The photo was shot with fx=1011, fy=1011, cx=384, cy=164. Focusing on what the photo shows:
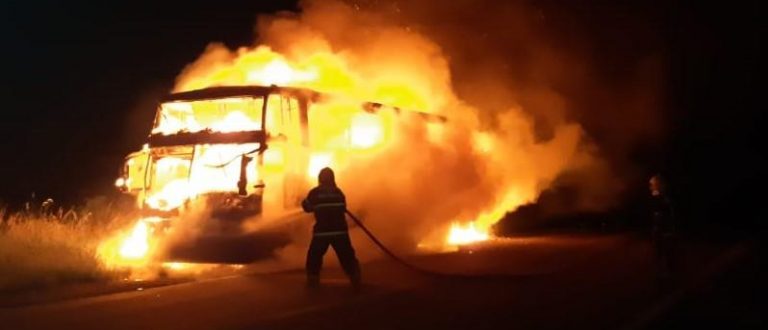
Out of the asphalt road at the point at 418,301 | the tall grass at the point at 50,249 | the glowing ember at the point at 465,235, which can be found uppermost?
the glowing ember at the point at 465,235

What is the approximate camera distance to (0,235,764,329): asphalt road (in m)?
10.9

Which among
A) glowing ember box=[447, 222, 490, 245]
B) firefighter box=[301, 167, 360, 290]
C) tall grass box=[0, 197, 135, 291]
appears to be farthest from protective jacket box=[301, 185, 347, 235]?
glowing ember box=[447, 222, 490, 245]

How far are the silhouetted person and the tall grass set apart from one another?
830 cm

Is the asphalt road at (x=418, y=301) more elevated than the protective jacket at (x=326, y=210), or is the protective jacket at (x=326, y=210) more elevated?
the protective jacket at (x=326, y=210)

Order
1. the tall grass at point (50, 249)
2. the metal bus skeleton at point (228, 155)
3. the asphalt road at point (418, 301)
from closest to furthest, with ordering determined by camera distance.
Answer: the asphalt road at point (418, 301), the tall grass at point (50, 249), the metal bus skeleton at point (228, 155)

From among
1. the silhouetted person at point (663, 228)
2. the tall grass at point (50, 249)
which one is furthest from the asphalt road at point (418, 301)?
the tall grass at point (50, 249)

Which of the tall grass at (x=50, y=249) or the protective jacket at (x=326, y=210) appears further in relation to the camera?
the tall grass at (x=50, y=249)

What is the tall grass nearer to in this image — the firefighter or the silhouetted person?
the firefighter

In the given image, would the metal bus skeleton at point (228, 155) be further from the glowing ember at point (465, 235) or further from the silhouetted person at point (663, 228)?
the silhouetted person at point (663, 228)

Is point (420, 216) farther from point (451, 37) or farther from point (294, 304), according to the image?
point (294, 304)

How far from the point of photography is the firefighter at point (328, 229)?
13359 mm

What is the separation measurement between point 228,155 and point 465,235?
28.6 feet

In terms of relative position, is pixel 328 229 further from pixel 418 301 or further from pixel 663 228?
pixel 663 228

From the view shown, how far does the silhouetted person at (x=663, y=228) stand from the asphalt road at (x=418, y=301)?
0.31 metres
